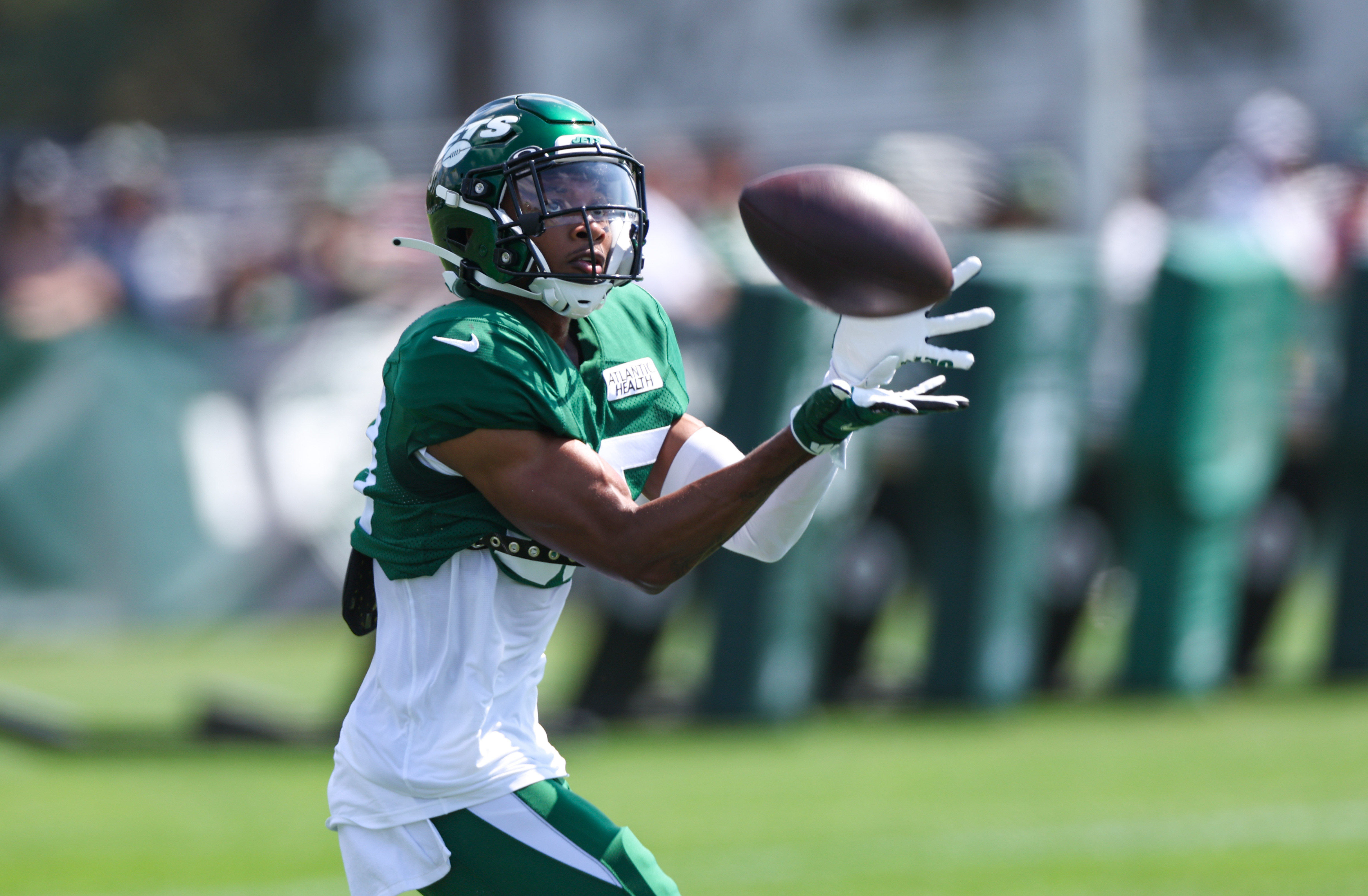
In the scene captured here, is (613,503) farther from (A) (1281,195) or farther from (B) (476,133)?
(A) (1281,195)

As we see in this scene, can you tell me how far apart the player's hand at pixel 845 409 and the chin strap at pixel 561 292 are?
450 mm

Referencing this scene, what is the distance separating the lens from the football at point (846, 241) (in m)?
3.15

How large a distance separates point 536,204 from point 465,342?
12.3 inches

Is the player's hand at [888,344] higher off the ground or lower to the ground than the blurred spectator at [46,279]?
higher

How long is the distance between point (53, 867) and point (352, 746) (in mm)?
3396

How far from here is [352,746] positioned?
3.22 meters

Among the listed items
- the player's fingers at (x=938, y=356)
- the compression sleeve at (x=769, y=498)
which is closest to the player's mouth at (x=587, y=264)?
the compression sleeve at (x=769, y=498)

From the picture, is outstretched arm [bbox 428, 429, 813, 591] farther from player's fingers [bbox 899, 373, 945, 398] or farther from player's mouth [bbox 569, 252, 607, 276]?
player's mouth [bbox 569, 252, 607, 276]

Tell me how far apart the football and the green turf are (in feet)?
9.59

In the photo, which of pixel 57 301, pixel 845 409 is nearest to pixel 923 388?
pixel 845 409

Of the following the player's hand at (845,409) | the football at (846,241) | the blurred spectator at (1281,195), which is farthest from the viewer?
the blurred spectator at (1281,195)

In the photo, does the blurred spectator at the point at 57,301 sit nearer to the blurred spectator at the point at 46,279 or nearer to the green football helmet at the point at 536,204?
the blurred spectator at the point at 46,279

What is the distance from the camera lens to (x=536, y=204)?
3.26 meters

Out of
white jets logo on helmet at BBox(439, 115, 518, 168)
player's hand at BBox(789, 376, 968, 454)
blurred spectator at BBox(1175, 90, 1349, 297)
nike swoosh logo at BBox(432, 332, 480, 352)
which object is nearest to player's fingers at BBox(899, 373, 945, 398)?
player's hand at BBox(789, 376, 968, 454)
